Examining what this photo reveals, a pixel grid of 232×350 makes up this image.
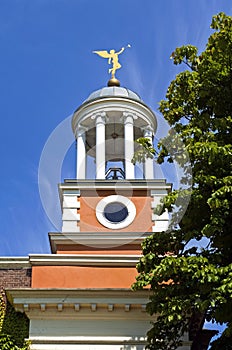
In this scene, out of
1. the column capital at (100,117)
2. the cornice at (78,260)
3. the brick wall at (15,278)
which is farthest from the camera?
the column capital at (100,117)

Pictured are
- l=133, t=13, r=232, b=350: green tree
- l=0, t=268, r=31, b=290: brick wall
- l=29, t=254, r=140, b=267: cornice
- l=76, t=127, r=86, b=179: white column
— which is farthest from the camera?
l=76, t=127, r=86, b=179: white column

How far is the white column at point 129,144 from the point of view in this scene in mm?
20094

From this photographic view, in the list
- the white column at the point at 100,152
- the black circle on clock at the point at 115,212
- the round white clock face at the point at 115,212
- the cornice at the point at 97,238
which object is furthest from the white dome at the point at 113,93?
the cornice at the point at 97,238

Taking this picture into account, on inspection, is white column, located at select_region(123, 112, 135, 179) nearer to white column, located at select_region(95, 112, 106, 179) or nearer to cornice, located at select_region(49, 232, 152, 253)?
white column, located at select_region(95, 112, 106, 179)

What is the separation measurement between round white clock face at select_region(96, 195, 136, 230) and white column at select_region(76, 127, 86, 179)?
1.40 meters

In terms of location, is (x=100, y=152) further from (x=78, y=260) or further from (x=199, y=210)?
(x=199, y=210)

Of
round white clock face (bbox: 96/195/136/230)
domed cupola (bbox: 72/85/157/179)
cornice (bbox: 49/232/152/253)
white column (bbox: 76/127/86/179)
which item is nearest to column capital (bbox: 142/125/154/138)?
domed cupola (bbox: 72/85/157/179)

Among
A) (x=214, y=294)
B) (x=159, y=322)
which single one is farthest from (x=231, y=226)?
(x=159, y=322)

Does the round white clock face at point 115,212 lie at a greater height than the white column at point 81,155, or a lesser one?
lesser

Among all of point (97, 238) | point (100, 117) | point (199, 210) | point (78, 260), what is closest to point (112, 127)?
point (100, 117)

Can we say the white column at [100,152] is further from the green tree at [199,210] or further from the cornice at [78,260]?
the green tree at [199,210]

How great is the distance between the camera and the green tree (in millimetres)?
11648

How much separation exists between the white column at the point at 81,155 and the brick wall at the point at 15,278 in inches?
187

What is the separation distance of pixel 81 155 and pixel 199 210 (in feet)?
27.3
